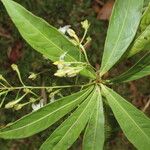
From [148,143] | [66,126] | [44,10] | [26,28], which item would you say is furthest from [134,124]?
[44,10]

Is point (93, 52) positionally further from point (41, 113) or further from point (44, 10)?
point (41, 113)

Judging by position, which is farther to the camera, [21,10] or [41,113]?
[41,113]

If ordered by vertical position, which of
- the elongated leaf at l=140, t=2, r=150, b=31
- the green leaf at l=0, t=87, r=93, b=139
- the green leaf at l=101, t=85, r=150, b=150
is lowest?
the green leaf at l=101, t=85, r=150, b=150

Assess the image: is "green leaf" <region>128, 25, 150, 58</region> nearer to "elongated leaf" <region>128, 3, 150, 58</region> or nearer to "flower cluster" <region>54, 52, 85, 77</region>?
"elongated leaf" <region>128, 3, 150, 58</region>

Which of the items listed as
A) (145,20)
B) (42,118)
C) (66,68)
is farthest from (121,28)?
(42,118)

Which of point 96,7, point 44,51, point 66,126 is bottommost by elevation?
point 66,126

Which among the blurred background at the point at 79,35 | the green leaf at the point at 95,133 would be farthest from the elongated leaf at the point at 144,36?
the blurred background at the point at 79,35

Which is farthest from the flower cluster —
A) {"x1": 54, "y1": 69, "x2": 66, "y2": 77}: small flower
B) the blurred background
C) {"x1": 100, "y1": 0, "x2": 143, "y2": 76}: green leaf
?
the blurred background
